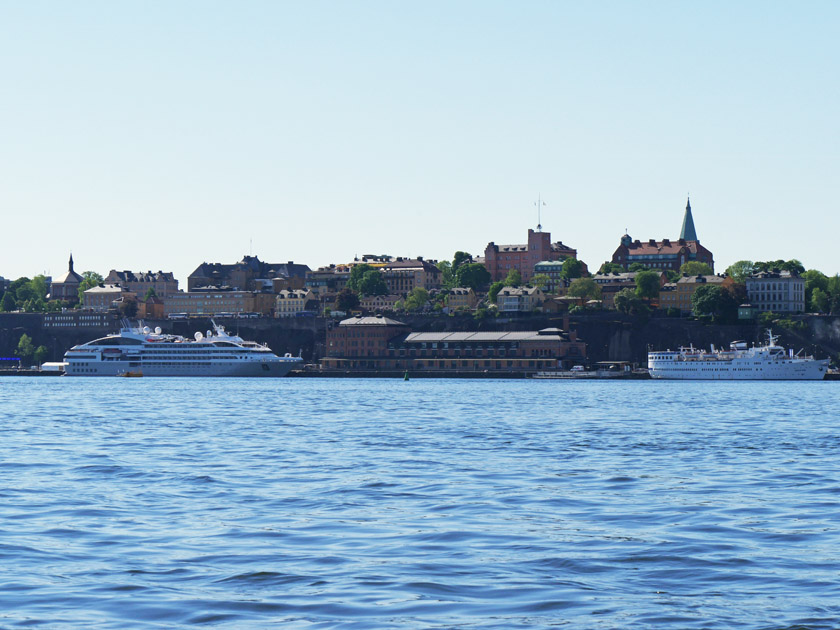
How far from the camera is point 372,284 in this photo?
7781 inches

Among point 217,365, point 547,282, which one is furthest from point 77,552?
point 547,282

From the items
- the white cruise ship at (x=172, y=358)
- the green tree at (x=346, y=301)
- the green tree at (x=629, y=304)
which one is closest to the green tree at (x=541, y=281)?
the green tree at (x=346, y=301)

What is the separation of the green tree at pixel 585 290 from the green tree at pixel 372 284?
35.0 meters

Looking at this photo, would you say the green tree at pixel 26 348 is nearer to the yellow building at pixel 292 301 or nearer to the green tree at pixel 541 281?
the yellow building at pixel 292 301

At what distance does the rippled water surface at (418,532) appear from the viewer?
13.3 m

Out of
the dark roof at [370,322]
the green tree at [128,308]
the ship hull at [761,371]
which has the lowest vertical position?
the ship hull at [761,371]

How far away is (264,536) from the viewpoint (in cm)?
1781

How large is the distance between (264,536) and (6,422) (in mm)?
30692

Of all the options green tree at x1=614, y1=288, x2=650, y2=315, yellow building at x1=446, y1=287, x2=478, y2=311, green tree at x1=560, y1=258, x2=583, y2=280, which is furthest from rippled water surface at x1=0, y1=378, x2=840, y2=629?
green tree at x1=560, y1=258, x2=583, y2=280

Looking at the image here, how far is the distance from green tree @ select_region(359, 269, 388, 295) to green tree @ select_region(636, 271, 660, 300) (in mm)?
46830

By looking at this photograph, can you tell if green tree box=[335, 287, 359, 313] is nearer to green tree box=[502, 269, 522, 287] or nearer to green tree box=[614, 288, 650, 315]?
green tree box=[502, 269, 522, 287]

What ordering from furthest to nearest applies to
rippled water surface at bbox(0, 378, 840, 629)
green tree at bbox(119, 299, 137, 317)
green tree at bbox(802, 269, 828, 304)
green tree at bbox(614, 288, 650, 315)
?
green tree at bbox(119, 299, 137, 317), green tree at bbox(802, 269, 828, 304), green tree at bbox(614, 288, 650, 315), rippled water surface at bbox(0, 378, 840, 629)

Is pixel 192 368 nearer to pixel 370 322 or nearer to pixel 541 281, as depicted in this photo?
pixel 370 322

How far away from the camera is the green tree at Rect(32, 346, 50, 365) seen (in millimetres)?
179875
